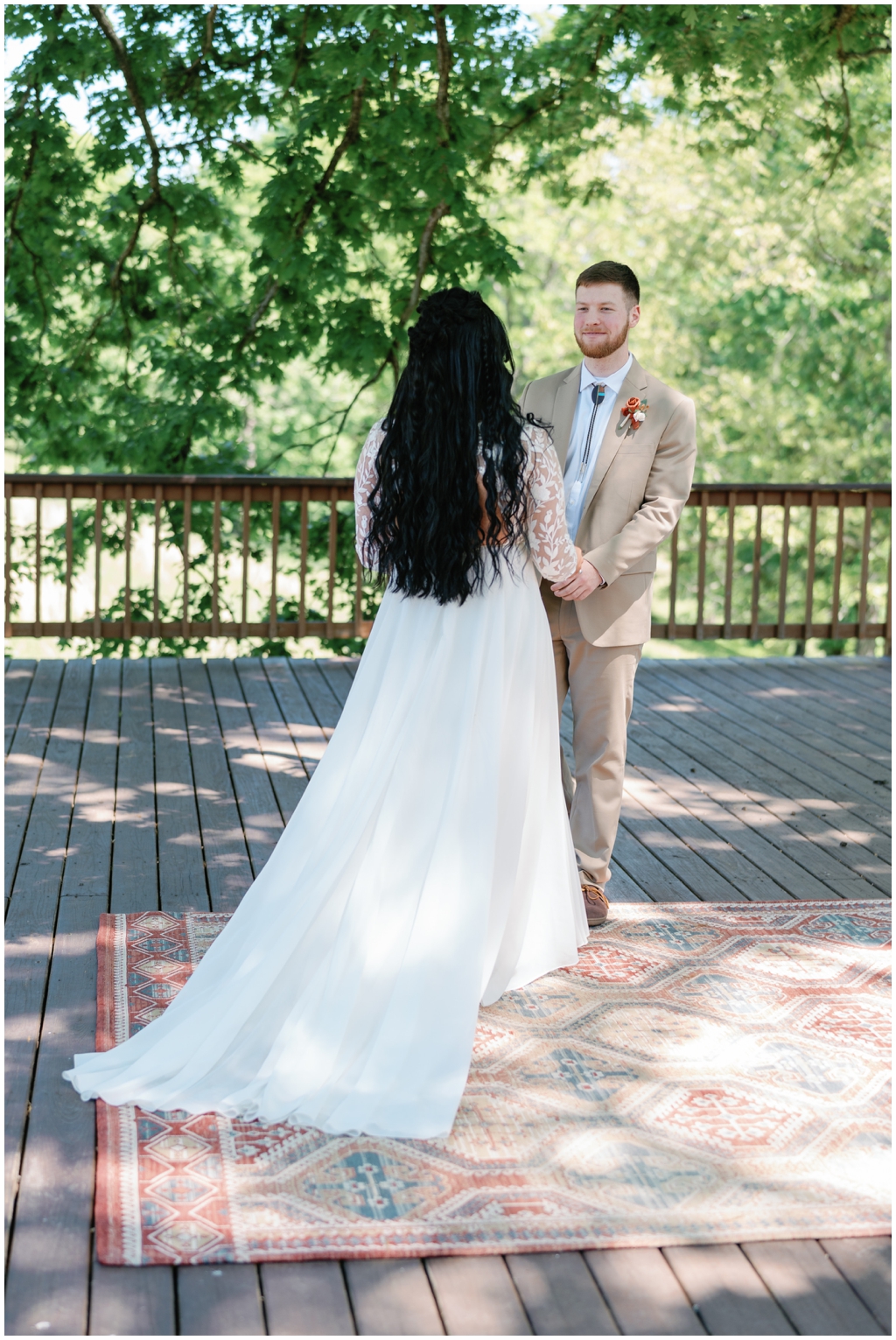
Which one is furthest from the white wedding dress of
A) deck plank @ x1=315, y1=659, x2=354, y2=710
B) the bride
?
deck plank @ x1=315, y1=659, x2=354, y2=710

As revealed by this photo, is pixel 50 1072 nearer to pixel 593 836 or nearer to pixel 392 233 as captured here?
pixel 593 836

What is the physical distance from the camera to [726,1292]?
223cm

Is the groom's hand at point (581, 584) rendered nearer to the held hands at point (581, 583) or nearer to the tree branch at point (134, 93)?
the held hands at point (581, 583)

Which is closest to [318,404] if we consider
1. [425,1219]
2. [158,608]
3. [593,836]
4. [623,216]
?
[623,216]

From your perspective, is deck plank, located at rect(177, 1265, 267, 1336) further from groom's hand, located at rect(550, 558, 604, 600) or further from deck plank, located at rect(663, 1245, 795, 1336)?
groom's hand, located at rect(550, 558, 604, 600)

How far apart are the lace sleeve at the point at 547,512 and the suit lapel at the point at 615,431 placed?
1.78ft

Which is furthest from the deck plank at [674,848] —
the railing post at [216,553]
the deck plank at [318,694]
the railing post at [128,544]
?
the railing post at [128,544]

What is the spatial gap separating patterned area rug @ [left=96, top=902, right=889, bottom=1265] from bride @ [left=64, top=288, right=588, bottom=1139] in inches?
4.6

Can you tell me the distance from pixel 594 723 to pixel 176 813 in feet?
5.85

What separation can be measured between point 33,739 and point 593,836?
2969 mm

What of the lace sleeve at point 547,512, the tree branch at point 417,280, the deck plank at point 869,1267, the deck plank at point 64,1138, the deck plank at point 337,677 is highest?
the tree branch at point 417,280

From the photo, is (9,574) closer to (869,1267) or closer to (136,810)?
(136,810)

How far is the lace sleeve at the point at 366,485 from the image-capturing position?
302cm

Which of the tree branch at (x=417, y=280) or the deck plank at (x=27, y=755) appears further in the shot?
the tree branch at (x=417, y=280)
